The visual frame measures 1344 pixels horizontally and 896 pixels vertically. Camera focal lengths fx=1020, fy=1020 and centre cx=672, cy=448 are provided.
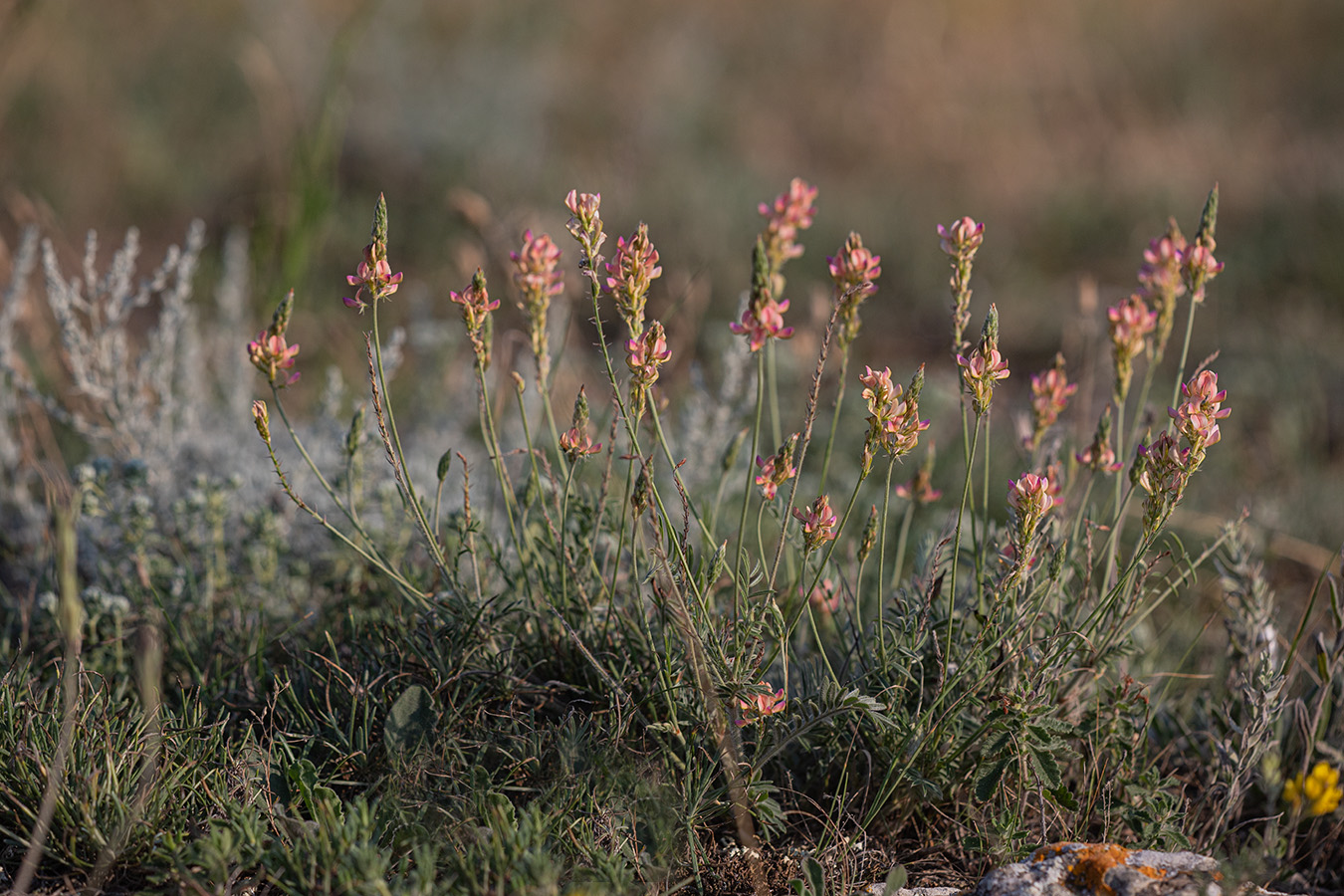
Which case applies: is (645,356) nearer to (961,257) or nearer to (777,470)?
(777,470)

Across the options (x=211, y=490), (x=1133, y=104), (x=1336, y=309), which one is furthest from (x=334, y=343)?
(x=1133, y=104)

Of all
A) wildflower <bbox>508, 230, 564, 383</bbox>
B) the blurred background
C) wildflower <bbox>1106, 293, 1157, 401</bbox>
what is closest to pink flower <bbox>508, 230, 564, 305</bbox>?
wildflower <bbox>508, 230, 564, 383</bbox>

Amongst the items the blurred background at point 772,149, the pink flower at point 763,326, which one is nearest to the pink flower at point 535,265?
the pink flower at point 763,326

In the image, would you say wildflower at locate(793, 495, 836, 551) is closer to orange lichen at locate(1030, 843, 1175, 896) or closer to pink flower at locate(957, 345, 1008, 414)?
pink flower at locate(957, 345, 1008, 414)

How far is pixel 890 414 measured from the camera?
4.66ft

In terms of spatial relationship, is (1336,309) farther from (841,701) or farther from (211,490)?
(211,490)

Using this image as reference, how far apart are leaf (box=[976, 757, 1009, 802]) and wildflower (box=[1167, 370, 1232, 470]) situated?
53cm

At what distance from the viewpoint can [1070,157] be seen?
25.6ft

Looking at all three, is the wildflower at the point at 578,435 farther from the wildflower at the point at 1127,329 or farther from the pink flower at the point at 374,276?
the wildflower at the point at 1127,329

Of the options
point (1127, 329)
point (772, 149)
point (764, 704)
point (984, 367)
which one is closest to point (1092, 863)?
point (764, 704)

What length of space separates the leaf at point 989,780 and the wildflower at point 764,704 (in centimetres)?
32

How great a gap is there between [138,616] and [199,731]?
1.67 feet

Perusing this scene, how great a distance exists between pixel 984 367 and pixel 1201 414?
0.31 metres

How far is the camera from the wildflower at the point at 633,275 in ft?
4.65
